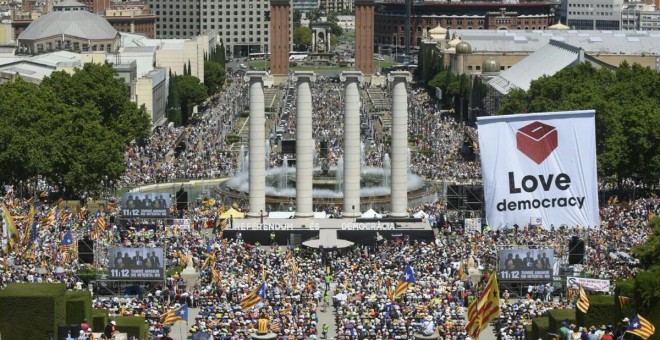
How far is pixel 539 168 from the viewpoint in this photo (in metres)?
92.8

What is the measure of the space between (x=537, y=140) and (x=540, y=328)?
61.0 ft

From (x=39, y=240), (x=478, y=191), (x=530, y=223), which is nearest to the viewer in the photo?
(x=530, y=223)

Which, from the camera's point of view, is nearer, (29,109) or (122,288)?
(122,288)

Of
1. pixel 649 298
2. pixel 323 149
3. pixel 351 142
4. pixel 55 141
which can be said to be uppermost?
pixel 55 141

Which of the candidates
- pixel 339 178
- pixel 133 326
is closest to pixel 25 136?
pixel 339 178

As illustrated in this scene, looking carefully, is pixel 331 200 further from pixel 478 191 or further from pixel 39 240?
pixel 39 240

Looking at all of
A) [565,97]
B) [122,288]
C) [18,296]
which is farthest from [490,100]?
[18,296]

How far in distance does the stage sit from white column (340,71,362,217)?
1.32 meters

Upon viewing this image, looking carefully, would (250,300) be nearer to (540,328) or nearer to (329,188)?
(540,328)

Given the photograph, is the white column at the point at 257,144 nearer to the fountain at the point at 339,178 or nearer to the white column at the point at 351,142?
the white column at the point at 351,142

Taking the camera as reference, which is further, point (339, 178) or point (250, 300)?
point (339, 178)

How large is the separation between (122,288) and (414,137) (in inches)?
3644

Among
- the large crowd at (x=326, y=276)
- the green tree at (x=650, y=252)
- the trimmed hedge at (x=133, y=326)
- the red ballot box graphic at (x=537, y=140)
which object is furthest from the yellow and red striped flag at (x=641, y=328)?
the red ballot box graphic at (x=537, y=140)

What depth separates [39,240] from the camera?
3976 inches
